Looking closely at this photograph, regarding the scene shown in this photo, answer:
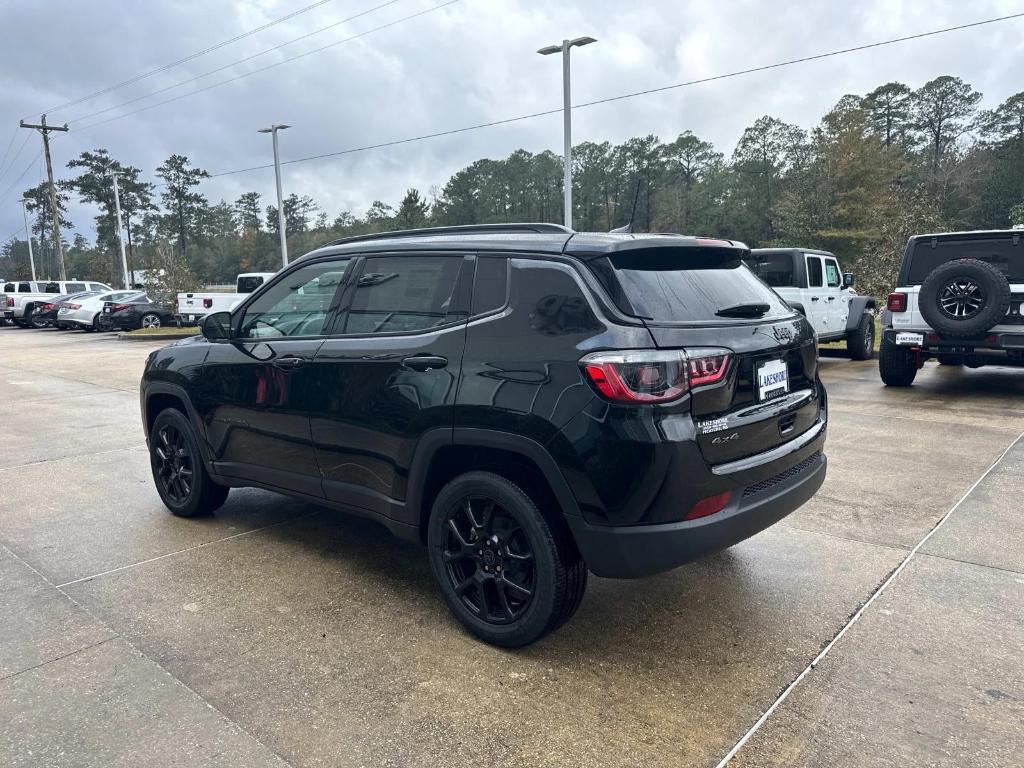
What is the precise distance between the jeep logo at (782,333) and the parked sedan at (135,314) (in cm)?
2509

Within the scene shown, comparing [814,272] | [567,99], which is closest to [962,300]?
[814,272]

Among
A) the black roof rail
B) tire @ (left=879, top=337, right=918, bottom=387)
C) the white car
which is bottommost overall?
tire @ (left=879, top=337, right=918, bottom=387)

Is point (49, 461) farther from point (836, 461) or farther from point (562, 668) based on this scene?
point (836, 461)

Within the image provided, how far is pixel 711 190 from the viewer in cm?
8075

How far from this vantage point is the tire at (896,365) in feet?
30.4

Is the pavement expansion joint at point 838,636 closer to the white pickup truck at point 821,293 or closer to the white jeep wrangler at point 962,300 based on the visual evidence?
the white jeep wrangler at point 962,300

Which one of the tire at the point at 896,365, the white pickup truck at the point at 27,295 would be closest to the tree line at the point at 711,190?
the white pickup truck at the point at 27,295

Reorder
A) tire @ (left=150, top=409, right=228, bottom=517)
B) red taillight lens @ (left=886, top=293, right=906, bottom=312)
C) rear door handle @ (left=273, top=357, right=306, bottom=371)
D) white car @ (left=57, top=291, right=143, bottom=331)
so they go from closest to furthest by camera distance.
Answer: rear door handle @ (left=273, top=357, right=306, bottom=371) < tire @ (left=150, top=409, right=228, bottom=517) < red taillight lens @ (left=886, top=293, right=906, bottom=312) < white car @ (left=57, top=291, right=143, bottom=331)

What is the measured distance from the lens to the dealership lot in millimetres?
2408

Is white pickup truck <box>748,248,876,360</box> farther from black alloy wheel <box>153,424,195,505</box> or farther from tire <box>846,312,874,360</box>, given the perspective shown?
black alloy wheel <box>153,424,195,505</box>

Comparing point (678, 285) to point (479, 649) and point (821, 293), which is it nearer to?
point (479, 649)

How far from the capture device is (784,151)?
75.8 m

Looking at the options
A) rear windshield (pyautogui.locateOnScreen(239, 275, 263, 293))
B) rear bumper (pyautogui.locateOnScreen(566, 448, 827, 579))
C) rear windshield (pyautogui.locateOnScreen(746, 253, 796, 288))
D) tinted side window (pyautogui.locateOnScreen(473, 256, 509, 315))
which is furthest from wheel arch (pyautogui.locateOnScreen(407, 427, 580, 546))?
rear windshield (pyautogui.locateOnScreen(239, 275, 263, 293))

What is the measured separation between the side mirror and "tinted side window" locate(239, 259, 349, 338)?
100 mm
